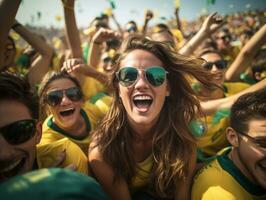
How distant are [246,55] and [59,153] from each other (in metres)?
3.32

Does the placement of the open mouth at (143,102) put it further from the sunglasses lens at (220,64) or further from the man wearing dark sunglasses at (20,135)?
the sunglasses lens at (220,64)

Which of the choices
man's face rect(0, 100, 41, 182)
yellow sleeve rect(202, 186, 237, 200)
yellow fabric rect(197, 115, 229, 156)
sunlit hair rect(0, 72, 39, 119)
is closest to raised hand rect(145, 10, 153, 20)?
yellow fabric rect(197, 115, 229, 156)

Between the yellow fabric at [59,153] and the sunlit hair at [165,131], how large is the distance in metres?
0.24

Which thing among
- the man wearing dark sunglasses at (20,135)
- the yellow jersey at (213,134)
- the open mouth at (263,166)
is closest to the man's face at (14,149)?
the man wearing dark sunglasses at (20,135)

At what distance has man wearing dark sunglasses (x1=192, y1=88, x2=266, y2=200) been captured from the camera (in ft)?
7.06

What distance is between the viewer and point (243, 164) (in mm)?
2289

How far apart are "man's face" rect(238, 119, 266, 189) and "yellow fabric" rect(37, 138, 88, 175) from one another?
4.62 feet

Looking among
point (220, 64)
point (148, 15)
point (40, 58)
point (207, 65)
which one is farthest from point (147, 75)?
point (148, 15)

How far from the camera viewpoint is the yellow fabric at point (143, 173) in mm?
2648

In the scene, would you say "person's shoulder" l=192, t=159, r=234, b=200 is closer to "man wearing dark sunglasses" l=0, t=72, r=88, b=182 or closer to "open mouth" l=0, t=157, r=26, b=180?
"man wearing dark sunglasses" l=0, t=72, r=88, b=182

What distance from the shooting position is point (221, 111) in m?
3.34

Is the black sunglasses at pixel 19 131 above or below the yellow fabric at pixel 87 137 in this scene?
above

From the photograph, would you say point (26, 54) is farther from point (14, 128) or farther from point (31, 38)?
point (14, 128)

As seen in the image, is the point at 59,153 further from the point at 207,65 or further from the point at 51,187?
the point at 207,65
